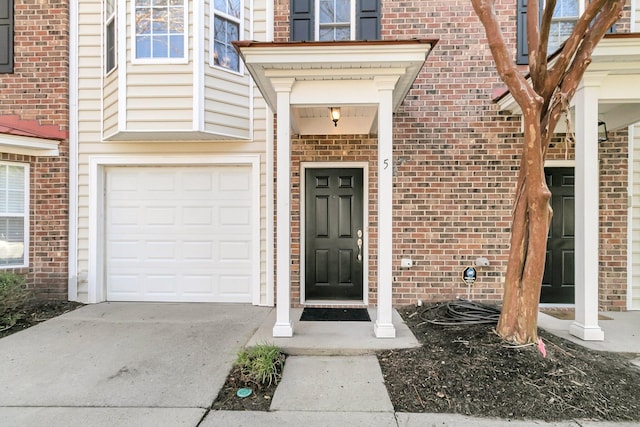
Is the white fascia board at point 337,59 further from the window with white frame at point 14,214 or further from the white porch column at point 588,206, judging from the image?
the window with white frame at point 14,214

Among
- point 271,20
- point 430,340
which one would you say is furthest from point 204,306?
point 271,20

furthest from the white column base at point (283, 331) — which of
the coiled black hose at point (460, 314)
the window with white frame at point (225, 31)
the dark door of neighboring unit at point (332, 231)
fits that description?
the window with white frame at point (225, 31)

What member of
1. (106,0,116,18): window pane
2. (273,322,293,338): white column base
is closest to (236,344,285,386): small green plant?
(273,322,293,338): white column base

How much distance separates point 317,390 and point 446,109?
407cm

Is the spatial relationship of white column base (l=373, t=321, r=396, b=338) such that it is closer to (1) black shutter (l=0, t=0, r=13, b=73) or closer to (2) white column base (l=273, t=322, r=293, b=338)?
(2) white column base (l=273, t=322, r=293, b=338)

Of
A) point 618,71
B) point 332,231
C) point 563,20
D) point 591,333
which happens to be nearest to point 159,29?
point 332,231

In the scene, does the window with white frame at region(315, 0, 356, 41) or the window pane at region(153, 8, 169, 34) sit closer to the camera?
the window pane at region(153, 8, 169, 34)

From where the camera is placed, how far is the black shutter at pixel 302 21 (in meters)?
4.90

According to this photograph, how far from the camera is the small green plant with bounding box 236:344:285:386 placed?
281cm

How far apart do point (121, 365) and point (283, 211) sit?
214cm

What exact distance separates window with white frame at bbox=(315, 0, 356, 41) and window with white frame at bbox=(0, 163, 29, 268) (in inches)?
197

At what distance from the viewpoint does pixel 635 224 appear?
469cm

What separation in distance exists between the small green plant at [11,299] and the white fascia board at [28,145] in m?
1.82

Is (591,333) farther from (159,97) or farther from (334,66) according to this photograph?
(159,97)
